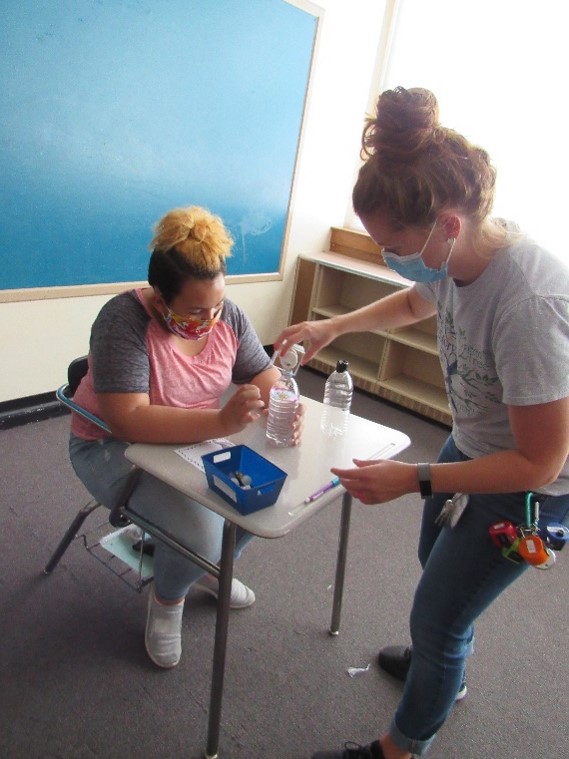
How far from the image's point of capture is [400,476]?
1.07 metres

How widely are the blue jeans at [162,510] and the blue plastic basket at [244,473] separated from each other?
0.23m

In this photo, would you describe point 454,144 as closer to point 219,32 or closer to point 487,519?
point 487,519

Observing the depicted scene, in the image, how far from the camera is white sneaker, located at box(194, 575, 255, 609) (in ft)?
5.95

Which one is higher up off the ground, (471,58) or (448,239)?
(471,58)

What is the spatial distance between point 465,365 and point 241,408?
1.57 feet

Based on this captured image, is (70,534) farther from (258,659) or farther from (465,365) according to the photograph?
(465,365)

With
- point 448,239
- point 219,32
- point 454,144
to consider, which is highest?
point 219,32

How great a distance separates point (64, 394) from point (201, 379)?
1.31ft

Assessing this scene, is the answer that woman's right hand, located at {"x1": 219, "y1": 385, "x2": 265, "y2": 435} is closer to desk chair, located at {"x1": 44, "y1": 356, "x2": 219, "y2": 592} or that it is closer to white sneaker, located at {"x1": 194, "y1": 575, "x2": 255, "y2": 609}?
desk chair, located at {"x1": 44, "y1": 356, "x2": 219, "y2": 592}

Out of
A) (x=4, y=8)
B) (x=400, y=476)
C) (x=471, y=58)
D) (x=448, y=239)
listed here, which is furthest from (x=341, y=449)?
(x=471, y=58)

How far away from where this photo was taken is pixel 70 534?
174 centimetres

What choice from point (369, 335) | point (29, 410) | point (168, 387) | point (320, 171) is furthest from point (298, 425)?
point (320, 171)

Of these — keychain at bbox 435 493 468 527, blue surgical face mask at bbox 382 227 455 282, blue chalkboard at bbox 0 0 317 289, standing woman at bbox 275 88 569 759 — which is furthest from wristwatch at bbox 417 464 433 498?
blue chalkboard at bbox 0 0 317 289

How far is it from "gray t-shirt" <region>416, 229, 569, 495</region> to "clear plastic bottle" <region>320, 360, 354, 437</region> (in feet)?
1.11
